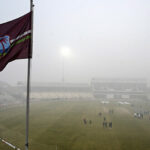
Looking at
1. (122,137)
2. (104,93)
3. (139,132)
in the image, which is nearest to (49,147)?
(122,137)

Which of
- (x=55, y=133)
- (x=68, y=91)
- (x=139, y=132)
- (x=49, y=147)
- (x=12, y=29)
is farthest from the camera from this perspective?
(x=68, y=91)

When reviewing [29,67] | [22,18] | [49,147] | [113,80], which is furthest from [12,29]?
[113,80]

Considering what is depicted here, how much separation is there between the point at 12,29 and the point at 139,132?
73.5ft

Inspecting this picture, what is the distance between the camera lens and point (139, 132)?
21.9 m

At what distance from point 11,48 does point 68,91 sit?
103 metres

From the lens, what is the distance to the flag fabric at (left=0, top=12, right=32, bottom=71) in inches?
264

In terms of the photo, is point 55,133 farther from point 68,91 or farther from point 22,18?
point 68,91

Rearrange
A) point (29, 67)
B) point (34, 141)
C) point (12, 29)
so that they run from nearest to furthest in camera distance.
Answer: point (29, 67) → point (12, 29) → point (34, 141)

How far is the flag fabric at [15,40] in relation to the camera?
22.0ft

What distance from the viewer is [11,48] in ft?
23.2

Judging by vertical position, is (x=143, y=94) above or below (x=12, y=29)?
below

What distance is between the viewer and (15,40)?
6.95 meters

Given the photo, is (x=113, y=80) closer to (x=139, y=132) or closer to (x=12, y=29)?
(x=139, y=132)

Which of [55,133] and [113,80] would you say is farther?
[113,80]
